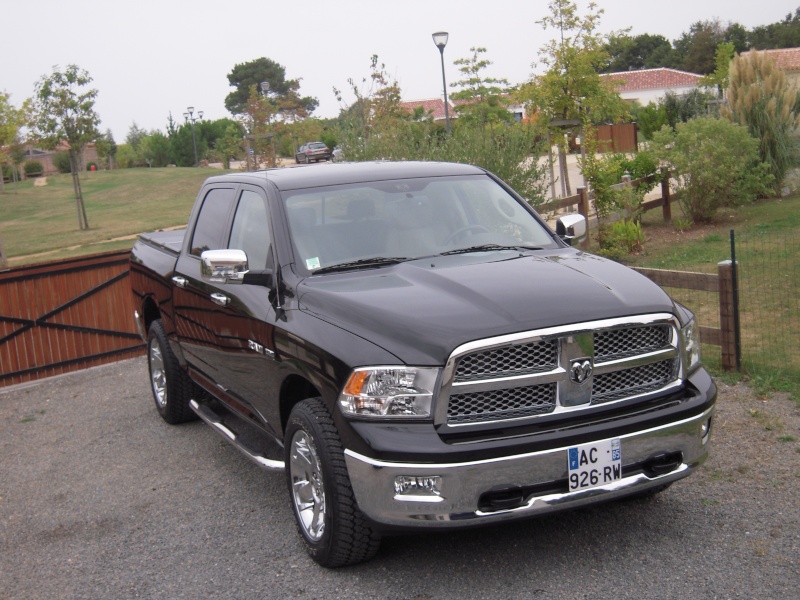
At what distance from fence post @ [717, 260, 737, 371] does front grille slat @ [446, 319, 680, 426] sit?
10.7ft

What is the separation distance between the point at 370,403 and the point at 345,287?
863 millimetres

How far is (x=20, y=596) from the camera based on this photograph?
4.64m

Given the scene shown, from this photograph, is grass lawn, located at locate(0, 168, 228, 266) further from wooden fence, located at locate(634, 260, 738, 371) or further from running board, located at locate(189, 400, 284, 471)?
wooden fence, located at locate(634, 260, 738, 371)

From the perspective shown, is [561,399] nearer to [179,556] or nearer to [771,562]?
[771,562]

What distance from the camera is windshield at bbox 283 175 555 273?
515 centimetres

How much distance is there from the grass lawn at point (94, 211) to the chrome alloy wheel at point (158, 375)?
16.2m

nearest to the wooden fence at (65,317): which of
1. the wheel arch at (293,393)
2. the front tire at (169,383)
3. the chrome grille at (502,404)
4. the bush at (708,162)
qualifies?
the front tire at (169,383)

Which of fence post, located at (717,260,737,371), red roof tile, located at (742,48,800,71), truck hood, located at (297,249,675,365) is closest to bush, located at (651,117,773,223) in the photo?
fence post, located at (717,260,737,371)

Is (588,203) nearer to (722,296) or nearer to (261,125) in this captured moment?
(722,296)

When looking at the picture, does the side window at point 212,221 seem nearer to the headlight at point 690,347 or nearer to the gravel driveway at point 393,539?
the gravel driveway at point 393,539

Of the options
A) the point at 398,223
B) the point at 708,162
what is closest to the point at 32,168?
the point at 708,162

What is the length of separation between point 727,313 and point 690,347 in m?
2.91

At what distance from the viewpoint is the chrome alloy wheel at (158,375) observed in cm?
771

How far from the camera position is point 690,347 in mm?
4594
